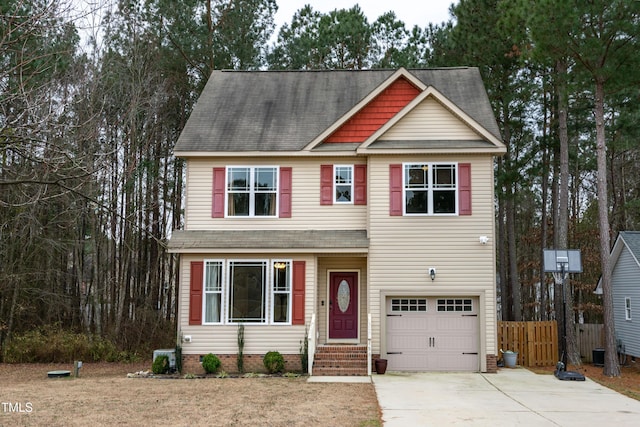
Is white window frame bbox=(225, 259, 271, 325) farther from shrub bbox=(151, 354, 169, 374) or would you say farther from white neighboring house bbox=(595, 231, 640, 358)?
white neighboring house bbox=(595, 231, 640, 358)

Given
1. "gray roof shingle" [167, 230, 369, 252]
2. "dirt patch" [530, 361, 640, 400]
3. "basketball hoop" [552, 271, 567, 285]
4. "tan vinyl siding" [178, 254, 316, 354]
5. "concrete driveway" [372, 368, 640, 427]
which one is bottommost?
"dirt patch" [530, 361, 640, 400]

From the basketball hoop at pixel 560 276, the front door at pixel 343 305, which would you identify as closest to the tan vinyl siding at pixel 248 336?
the front door at pixel 343 305

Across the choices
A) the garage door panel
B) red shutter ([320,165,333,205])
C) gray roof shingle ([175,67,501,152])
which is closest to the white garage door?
the garage door panel

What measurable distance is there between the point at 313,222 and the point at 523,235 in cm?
1832

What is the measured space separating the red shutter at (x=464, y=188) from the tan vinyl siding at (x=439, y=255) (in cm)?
13

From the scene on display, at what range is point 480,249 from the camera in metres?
15.0

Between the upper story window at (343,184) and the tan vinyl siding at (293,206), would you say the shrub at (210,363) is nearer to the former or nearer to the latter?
the tan vinyl siding at (293,206)

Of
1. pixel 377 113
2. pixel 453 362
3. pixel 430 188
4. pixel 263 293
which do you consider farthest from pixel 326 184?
pixel 453 362

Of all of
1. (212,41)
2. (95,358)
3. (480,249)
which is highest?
(212,41)

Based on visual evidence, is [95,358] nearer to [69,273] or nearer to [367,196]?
[69,273]

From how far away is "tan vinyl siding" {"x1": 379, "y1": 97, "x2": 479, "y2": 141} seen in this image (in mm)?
15636

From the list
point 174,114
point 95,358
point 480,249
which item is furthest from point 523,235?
point 95,358

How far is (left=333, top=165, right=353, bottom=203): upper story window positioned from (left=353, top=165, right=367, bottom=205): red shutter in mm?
122

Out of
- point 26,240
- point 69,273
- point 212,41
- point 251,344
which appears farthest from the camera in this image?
point 212,41
